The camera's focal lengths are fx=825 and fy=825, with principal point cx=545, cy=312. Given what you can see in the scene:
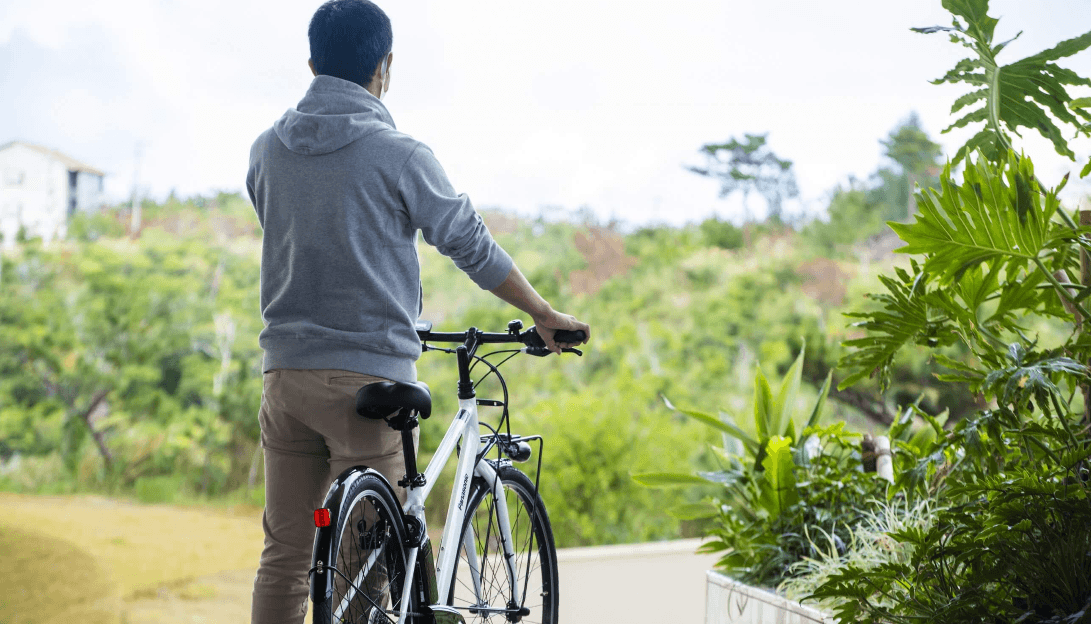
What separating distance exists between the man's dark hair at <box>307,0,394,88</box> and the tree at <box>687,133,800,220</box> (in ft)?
9.60

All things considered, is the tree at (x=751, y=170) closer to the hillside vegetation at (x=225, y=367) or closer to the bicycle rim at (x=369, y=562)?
the hillside vegetation at (x=225, y=367)

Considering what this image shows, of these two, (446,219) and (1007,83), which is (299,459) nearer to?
(446,219)

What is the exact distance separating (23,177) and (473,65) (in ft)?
5.89

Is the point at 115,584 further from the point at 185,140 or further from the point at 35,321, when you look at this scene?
the point at 185,140

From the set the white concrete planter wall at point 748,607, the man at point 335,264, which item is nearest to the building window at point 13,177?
the man at point 335,264

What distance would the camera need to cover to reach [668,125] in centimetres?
395

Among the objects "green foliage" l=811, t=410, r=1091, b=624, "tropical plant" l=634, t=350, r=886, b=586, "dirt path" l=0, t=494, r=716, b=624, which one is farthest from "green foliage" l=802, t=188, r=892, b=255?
"green foliage" l=811, t=410, r=1091, b=624

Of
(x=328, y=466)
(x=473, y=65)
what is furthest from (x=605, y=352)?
(x=328, y=466)

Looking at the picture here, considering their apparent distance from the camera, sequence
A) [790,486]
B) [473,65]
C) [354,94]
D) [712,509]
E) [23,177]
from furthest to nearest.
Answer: [473,65] < [23,177] < [712,509] < [790,486] < [354,94]

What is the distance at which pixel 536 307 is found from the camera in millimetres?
1387

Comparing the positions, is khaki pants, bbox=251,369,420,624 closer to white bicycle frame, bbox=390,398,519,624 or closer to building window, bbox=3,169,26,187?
white bicycle frame, bbox=390,398,519,624

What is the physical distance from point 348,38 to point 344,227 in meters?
0.31

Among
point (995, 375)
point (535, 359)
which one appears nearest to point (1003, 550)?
point (995, 375)

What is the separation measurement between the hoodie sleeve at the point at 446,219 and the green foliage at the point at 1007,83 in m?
1.02
